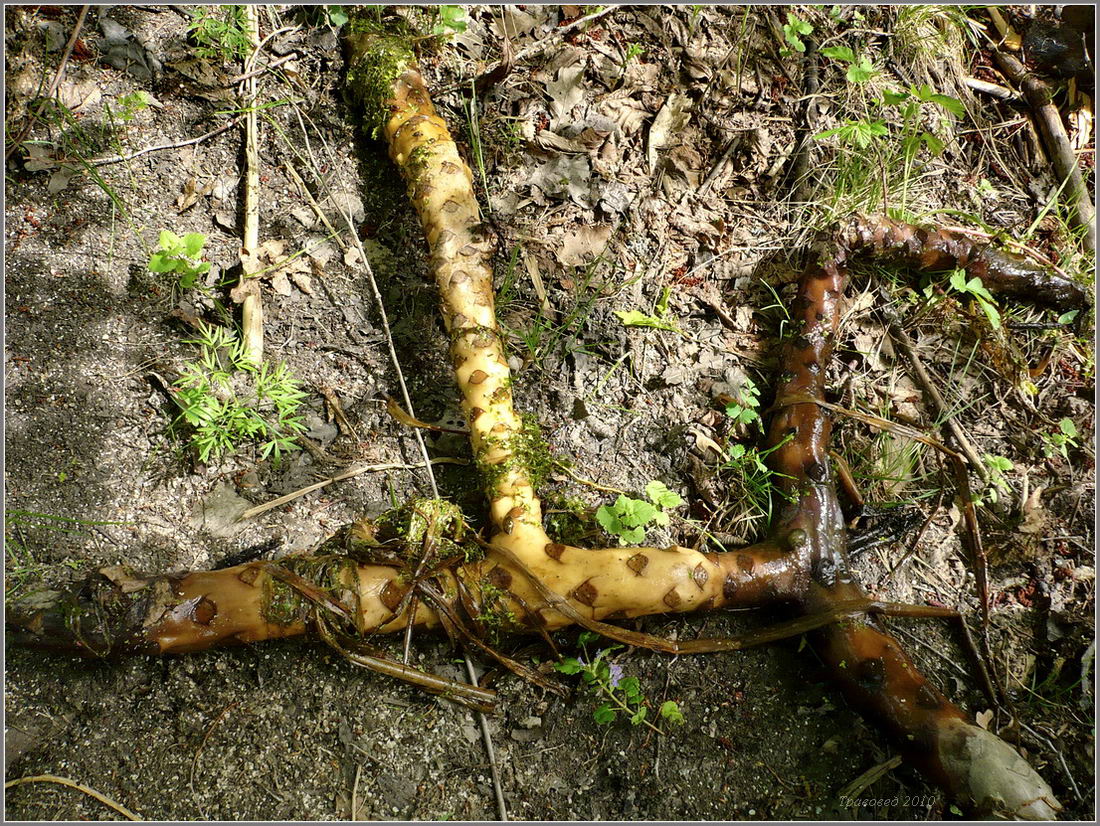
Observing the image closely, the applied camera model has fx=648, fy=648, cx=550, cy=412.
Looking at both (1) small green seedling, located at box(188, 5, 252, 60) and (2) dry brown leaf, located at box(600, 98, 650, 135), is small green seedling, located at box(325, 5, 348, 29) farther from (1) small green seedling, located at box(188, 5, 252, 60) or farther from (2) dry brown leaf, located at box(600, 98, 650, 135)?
(2) dry brown leaf, located at box(600, 98, 650, 135)

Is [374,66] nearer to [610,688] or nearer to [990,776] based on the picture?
[610,688]

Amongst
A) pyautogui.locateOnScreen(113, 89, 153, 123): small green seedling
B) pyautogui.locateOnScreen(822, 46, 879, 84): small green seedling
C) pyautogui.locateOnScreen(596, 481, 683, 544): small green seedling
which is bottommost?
pyautogui.locateOnScreen(596, 481, 683, 544): small green seedling

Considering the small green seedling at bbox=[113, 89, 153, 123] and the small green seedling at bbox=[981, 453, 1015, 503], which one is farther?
the small green seedling at bbox=[981, 453, 1015, 503]

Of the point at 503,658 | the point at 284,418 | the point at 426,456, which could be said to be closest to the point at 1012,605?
the point at 503,658

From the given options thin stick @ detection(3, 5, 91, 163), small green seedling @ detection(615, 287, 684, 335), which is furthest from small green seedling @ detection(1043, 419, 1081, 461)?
thin stick @ detection(3, 5, 91, 163)

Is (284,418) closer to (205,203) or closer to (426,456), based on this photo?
(426,456)

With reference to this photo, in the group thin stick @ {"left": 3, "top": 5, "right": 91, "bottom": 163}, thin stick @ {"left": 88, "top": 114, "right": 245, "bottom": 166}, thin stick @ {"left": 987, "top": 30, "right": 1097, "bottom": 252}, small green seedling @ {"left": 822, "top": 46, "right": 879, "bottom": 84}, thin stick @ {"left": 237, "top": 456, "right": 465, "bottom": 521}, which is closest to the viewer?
thin stick @ {"left": 237, "top": 456, "right": 465, "bottom": 521}
